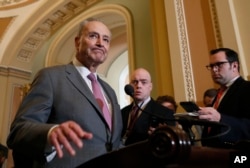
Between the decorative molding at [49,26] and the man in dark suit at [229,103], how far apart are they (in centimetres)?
431

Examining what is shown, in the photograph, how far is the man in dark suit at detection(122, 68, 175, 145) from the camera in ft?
5.86

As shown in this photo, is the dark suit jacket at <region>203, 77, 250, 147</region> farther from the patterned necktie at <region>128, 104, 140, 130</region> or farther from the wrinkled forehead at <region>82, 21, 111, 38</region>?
the wrinkled forehead at <region>82, 21, 111, 38</region>

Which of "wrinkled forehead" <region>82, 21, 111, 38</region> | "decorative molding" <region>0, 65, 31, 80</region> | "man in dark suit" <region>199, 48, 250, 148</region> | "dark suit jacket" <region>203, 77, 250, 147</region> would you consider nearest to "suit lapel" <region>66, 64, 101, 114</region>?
"wrinkled forehead" <region>82, 21, 111, 38</region>

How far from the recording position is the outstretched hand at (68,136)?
77 centimetres

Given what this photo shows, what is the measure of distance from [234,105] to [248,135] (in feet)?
0.71

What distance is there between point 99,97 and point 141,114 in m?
0.62

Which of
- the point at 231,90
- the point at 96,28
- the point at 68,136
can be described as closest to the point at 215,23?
the point at 231,90

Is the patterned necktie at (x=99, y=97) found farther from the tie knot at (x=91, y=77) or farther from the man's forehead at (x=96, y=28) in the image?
the man's forehead at (x=96, y=28)

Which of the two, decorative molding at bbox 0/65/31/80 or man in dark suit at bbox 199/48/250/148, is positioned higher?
decorative molding at bbox 0/65/31/80

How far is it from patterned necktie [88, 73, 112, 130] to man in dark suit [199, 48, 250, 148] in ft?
1.47

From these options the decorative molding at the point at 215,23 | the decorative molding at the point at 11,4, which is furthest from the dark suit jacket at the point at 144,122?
the decorative molding at the point at 11,4

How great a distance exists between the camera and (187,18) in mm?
3393

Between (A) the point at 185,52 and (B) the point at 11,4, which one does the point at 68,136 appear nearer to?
(A) the point at 185,52

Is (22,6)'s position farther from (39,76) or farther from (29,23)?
(39,76)
